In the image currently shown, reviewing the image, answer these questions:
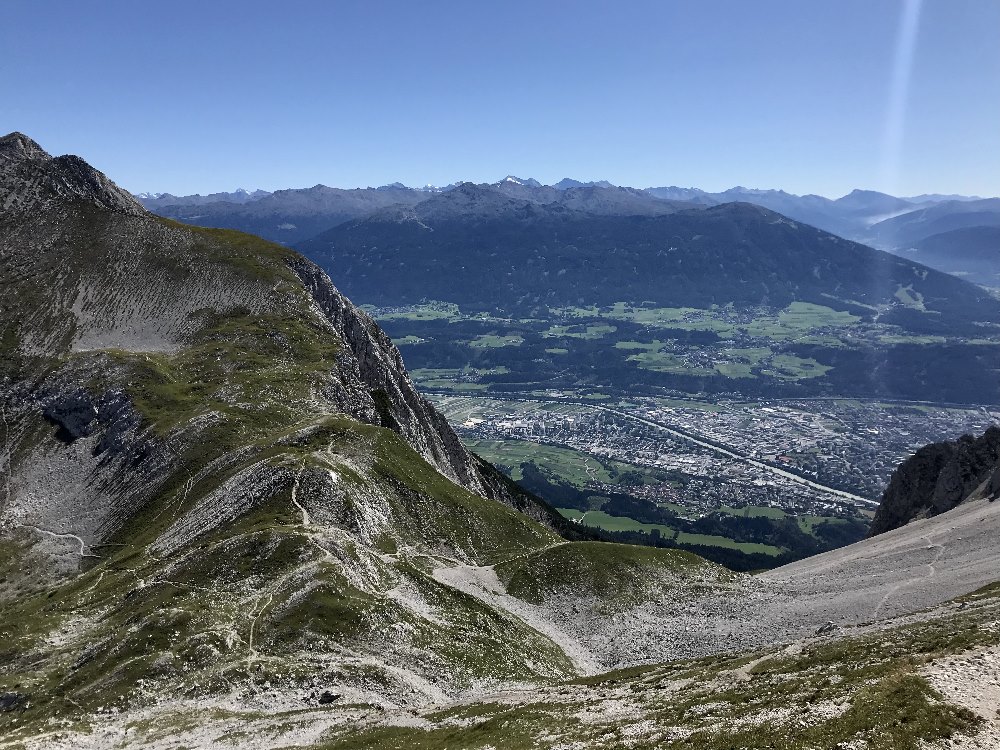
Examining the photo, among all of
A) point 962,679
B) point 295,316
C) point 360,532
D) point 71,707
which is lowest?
point 71,707

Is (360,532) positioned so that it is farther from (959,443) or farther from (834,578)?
(959,443)

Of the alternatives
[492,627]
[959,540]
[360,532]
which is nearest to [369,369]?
[360,532]

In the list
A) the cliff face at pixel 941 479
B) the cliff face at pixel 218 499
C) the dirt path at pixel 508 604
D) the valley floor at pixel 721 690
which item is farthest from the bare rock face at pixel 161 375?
the cliff face at pixel 941 479

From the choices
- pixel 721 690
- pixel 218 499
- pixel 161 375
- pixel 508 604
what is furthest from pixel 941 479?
pixel 161 375

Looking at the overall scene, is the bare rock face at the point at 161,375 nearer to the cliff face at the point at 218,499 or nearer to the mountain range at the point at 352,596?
the cliff face at the point at 218,499

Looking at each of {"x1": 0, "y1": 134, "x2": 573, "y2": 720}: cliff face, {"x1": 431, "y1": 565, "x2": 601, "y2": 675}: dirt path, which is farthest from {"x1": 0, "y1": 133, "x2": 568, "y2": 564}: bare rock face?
{"x1": 431, "y1": 565, "x2": 601, "y2": 675}: dirt path

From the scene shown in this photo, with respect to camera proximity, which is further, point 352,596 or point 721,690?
point 352,596

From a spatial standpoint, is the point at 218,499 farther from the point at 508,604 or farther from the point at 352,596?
the point at 508,604

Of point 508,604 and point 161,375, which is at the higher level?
point 161,375
